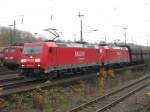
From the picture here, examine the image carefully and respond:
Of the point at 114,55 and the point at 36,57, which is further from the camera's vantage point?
the point at 114,55

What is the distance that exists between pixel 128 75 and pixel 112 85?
6239 millimetres

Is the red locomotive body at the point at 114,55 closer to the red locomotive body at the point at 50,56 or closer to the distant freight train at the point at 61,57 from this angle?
the distant freight train at the point at 61,57

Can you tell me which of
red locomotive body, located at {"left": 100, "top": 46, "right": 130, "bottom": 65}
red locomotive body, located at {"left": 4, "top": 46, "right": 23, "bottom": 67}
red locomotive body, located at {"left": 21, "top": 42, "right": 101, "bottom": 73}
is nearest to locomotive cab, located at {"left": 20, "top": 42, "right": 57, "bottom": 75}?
red locomotive body, located at {"left": 21, "top": 42, "right": 101, "bottom": 73}

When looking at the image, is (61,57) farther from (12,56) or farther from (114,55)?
(114,55)

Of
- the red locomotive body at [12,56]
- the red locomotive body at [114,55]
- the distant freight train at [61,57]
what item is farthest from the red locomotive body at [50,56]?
the red locomotive body at [12,56]

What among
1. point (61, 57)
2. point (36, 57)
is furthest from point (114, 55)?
point (36, 57)

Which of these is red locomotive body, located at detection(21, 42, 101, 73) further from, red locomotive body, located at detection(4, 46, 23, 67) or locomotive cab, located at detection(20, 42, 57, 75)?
red locomotive body, located at detection(4, 46, 23, 67)

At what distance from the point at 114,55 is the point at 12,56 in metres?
11.3

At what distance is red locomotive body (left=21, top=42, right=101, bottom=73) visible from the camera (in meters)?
21.6

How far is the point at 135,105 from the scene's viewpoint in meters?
13.9

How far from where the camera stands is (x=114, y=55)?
3591cm

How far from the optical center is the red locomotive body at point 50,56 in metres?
21.6

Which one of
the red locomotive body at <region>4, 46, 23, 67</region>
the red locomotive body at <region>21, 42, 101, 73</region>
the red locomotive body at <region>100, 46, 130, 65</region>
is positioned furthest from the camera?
the red locomotive body at <region>4, 46, 23, 67</region>

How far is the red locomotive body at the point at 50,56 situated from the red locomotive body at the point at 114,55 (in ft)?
23.7
